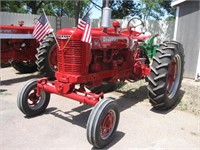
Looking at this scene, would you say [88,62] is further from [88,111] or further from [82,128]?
[88,111]

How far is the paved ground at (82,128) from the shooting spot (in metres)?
3.75

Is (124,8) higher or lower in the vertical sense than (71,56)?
higher

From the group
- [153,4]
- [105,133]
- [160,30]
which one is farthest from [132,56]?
[153,4]

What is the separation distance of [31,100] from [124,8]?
20.6m

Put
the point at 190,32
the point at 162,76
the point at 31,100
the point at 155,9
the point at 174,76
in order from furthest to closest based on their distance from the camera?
the point at 155,9, the point at 190,32, the point at 174,76, the point at 162,76, the point at 31,100

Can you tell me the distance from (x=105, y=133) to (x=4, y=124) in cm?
170

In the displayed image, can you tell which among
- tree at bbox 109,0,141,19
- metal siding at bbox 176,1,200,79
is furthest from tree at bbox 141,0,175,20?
metal siding at bbox 176,1,200,79

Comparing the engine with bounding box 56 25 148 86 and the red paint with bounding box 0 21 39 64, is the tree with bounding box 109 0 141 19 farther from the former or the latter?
the engine with bounding box 56 25 148 86

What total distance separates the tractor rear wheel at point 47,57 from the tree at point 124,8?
673 inches

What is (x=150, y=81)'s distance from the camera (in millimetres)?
4898

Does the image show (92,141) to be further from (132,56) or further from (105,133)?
(132,56)

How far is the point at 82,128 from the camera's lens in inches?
167

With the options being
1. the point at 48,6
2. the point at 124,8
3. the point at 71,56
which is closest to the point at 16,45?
the point at 71,56

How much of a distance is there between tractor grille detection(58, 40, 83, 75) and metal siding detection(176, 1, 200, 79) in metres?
4.76
